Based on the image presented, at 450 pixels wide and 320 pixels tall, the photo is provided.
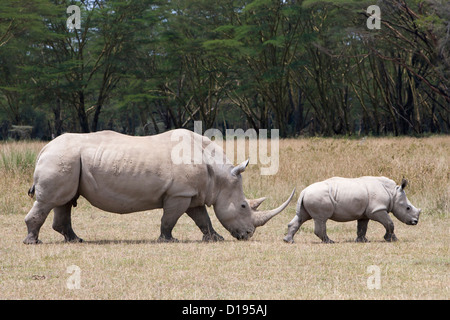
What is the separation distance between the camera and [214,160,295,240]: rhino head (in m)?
8.86

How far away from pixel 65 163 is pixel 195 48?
28796mm

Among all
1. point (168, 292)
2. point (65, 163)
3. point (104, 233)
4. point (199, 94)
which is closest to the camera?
point (168, 292)

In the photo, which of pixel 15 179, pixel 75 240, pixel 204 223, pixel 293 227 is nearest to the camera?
pixel 293 227

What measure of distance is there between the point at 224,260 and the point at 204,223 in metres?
1.92

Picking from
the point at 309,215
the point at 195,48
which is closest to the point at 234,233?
the point at 309,215

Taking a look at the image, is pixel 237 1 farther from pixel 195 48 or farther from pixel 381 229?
pixel 381 229

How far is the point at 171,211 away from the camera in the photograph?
8.68 m

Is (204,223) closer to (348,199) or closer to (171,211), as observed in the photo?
(171,211)

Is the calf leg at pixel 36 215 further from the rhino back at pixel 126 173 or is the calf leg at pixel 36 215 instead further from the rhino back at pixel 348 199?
the rhino back at pixel 348 199

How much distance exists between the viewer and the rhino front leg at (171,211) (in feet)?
28.5

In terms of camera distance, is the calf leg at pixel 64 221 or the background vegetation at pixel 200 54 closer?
the calf leg at pixel 64 221

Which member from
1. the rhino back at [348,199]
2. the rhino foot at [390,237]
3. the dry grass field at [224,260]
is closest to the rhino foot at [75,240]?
the dry grass field at [224,260]

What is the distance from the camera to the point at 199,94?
1602 inches

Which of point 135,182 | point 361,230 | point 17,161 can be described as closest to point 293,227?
point 361,230
